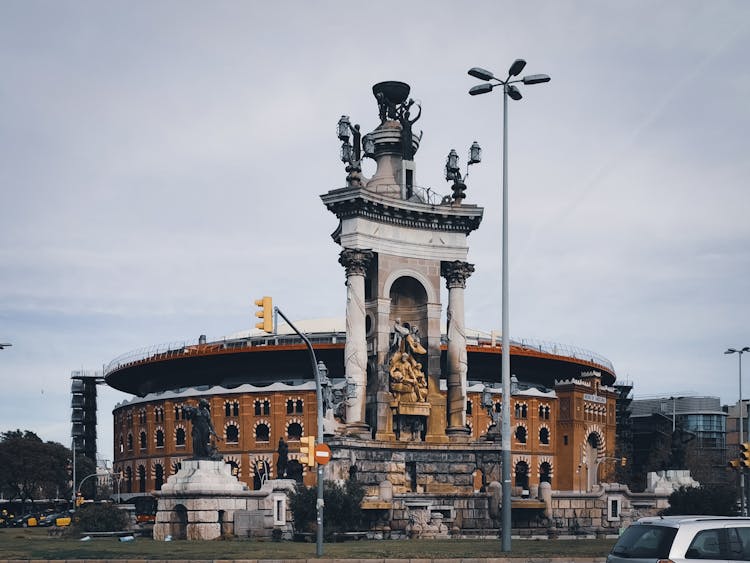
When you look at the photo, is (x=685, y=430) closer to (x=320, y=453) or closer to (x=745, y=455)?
(x=745, y=455)

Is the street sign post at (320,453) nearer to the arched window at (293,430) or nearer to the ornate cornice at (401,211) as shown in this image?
the ornate cornice at (401,211)

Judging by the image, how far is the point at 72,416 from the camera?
129m

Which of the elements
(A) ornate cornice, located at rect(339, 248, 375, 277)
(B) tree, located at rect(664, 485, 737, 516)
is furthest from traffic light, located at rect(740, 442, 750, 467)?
(A) ornate cornice, located at rect(339, 248, 375, 277)

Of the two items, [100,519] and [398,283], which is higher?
[398,283]

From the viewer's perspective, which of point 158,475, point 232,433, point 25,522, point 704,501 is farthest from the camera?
point 158,475

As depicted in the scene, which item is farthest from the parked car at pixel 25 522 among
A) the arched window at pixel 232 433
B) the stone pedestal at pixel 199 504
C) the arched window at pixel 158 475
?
the stone pedestal at pixel 199 504

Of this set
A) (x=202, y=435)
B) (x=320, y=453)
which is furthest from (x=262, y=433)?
(x=320, y=453)

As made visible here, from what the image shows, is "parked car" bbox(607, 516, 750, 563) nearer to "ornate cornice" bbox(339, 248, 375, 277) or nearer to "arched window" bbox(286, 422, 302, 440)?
"ornate cornice" bbox(339, 248, 375, 277)

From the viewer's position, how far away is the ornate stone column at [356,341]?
5419cm

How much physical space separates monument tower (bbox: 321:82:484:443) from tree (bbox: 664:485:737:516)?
11.8 meters

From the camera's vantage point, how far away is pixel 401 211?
5741 centimetres

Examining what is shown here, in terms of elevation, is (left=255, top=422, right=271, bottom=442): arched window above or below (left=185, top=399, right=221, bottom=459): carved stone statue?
below

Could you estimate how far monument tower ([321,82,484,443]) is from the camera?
2186 inches

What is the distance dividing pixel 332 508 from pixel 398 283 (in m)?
18.4
